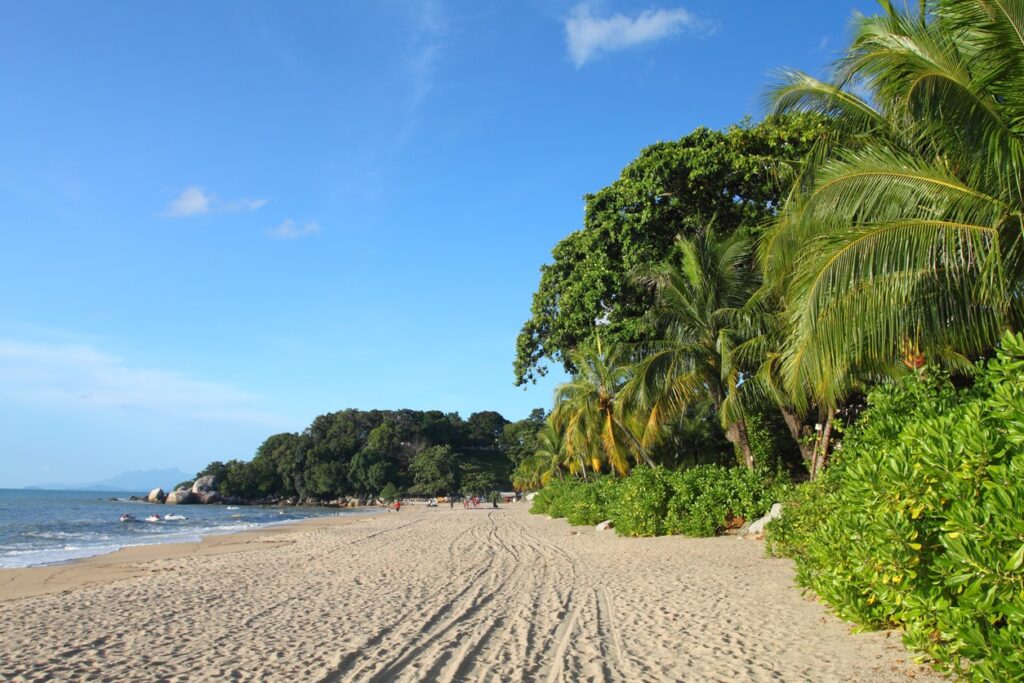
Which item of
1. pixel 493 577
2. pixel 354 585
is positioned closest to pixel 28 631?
pixel 354 585

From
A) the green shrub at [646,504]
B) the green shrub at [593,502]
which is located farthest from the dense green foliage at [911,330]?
the green shrub at [593,502]

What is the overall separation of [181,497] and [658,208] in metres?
89.1

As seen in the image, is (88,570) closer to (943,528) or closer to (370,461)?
(943,528)

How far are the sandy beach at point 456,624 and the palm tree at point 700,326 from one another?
376cm

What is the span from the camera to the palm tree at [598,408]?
2011 centimetres

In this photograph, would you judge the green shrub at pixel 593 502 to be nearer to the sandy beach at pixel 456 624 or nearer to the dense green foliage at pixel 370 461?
the sandy beach at pixel 456 624

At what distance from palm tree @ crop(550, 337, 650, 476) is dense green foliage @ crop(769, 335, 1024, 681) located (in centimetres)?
1327

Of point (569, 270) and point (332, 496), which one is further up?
point (569, 270)

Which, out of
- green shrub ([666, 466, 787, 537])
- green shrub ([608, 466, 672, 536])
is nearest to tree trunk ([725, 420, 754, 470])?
green shrub ([666, 466, 787, 537])

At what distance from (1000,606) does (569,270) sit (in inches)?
639

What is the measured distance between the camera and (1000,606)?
317cm

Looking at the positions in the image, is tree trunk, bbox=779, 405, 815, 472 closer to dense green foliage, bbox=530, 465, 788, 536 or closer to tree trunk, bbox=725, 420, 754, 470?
dense green foliage, bbox=530, 465, 788, 536

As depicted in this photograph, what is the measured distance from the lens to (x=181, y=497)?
290 ft

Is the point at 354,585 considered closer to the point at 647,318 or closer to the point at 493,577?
the point at 493,577
